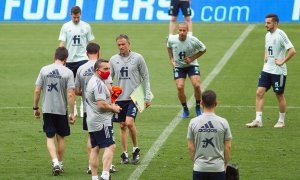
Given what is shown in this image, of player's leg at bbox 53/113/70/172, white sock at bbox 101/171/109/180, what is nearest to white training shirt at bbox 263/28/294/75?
player's leg at bbox 53/113/70/172

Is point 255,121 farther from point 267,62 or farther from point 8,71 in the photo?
point 8,71

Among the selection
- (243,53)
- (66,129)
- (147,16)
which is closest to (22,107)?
(66,129)

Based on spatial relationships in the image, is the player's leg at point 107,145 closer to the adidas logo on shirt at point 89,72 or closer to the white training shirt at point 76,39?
the adidas logo on shirt at point 89,72

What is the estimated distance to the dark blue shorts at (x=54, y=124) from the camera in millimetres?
15898

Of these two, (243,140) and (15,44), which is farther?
(15,44)

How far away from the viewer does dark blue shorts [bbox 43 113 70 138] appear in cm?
1590

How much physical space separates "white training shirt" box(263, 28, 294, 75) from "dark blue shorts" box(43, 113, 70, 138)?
548 centimetres

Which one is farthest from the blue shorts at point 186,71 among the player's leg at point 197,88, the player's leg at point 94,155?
the player's leg at point 94,155

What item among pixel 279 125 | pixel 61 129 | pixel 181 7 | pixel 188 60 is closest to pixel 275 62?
pixel 279 125

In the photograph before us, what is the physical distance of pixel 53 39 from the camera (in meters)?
34.0

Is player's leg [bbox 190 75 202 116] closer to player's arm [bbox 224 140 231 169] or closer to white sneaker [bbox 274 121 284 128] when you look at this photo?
white sneaker [bbox 274 121 284 128]

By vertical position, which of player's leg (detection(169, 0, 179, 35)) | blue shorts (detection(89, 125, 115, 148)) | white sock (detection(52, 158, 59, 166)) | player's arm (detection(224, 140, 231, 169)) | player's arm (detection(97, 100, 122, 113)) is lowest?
white sock (detection(52, 158, 59, 166))

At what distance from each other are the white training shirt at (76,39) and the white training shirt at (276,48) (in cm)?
408

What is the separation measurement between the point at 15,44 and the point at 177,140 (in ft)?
51.8
